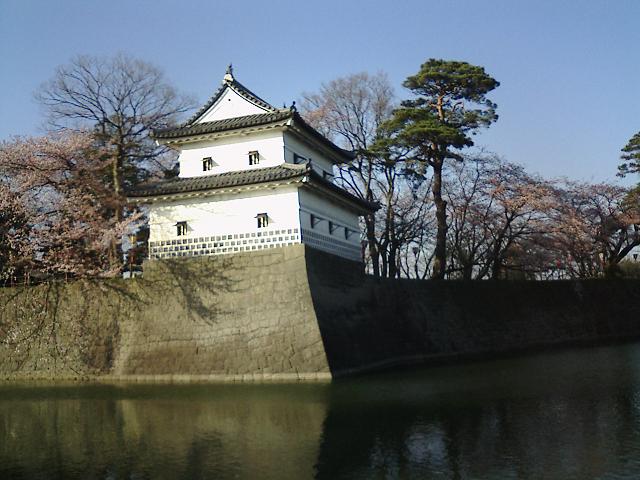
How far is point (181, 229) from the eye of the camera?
1812 cm

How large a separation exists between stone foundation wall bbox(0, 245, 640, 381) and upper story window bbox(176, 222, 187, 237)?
911 mm

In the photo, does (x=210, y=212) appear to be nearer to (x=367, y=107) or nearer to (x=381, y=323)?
(x=381, y=323)

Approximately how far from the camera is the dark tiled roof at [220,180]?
55.1ft

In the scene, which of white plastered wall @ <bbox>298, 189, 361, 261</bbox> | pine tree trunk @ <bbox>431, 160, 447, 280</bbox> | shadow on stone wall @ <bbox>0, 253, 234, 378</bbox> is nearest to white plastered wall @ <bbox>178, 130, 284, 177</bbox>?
white plastered wall @ <bbox>298, 189, 361, 261</bbox>

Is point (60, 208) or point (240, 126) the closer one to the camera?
point (240, 126)

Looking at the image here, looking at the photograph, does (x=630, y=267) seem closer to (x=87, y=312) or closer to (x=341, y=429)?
(x=87, y=312)

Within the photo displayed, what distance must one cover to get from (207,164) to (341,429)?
446 inches

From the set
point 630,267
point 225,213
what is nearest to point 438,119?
point 225,213

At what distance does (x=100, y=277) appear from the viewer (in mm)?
18859

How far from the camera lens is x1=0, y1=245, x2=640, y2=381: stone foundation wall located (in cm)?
1585

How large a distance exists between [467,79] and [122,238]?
15414 mm

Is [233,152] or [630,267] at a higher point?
[233,152]

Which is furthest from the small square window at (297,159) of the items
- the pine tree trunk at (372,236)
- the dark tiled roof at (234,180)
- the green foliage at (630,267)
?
the green foliage at (630,267)

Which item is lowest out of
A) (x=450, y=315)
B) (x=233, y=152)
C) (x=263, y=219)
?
(x=450, y=315)
